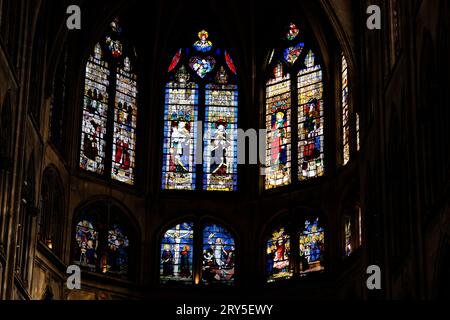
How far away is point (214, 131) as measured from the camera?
1591 inches

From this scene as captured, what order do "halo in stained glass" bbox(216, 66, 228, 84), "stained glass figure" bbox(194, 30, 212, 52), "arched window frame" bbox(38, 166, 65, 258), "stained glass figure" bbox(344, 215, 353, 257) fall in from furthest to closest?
"stained glass figure" bbox(194, 30, 212, 52) < "halo in stained glass" bbox(216, 66, 228, 84) < "stained glass figure" bbox(344, 215, 353, 257) < "arched window frame" bbox(38, 166, 65, 258)

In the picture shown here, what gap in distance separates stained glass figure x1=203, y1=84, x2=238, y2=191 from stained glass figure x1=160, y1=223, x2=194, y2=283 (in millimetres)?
1650

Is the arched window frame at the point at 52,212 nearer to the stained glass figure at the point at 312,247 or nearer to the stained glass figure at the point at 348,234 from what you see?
the stained glass figure at the point at 312,247

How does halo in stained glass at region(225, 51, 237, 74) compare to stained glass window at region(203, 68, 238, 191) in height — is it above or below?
above

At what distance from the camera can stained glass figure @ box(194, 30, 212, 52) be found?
41156mm

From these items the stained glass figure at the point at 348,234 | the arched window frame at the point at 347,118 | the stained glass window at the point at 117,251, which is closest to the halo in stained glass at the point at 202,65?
the arched window frame at the point at 347,118

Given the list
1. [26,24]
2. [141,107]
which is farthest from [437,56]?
[141,107]

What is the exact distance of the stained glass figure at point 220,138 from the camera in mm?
39781

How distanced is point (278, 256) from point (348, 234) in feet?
9.89

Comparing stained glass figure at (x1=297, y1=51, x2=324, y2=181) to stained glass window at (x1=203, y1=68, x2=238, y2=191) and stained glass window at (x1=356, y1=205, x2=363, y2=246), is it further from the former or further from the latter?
stained glass window at (x1=356, y1=205, x2=363, y2=246)

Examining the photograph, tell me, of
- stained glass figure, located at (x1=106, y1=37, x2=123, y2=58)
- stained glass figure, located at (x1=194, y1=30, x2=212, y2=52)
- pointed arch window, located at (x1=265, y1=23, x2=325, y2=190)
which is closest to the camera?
pointed arch window, located at (x1=265, y1=23, x2=325, y2=190)

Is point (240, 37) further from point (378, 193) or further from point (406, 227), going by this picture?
point (406, 227)

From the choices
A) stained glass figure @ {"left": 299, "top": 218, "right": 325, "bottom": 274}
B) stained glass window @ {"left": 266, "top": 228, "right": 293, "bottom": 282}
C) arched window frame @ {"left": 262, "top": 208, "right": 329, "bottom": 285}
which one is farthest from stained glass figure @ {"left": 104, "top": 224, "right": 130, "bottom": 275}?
stained glass figure @ {"left": 299, "top": 218, "right": 325, "bottom": 274}

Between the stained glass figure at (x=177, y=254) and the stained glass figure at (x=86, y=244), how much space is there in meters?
2.26
